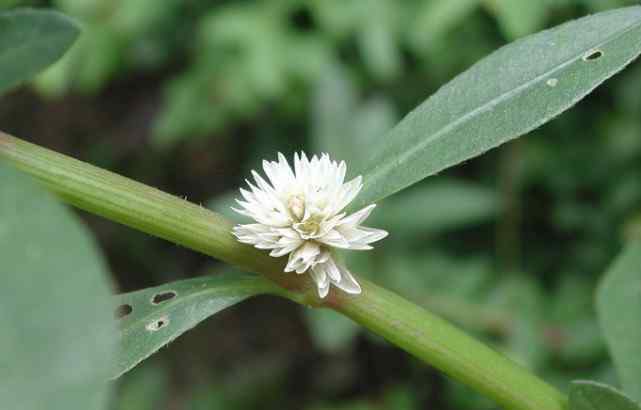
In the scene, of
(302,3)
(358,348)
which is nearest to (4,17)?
(302,3)

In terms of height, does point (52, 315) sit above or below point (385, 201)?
below

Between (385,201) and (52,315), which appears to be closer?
(52,315)

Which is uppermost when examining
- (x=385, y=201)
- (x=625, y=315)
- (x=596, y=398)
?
(x=385, y=201)

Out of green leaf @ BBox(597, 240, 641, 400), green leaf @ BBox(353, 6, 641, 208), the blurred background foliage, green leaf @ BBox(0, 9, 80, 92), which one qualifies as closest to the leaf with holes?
green leaf @ BBox(353, 6, 641, 208)

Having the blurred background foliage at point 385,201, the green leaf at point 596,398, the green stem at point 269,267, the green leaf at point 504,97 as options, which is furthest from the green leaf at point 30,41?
the blurred background foliage at point 385,201

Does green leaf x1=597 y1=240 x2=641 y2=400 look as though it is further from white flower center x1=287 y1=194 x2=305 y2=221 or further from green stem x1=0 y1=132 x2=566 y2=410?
white flower center x1=287 y1=194 x2=305 y2=221

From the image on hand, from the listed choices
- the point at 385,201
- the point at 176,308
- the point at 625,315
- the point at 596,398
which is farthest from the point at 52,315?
the point at 385,201

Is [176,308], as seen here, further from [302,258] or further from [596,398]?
[596,398]
